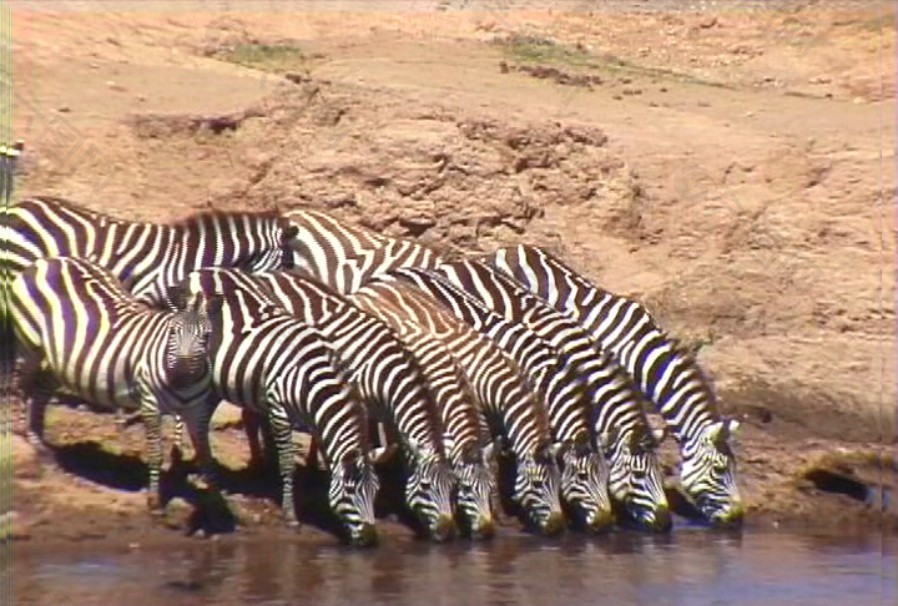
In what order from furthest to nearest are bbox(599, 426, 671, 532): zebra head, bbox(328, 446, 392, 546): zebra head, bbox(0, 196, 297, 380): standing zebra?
bbox(0, 196, 297, 380): standing zebra
bbox(599, 426, 671, 532): zebra head
bbox(328, 446, 392, 546): zebra head

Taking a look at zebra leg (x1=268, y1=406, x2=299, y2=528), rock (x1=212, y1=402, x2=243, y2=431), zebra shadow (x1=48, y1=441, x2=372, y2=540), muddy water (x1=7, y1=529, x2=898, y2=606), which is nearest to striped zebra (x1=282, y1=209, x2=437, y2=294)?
rock (x1=212, y1=402, x2=243, y2=431)

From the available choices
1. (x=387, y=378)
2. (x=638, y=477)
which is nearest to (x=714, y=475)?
(x=638, y=477)

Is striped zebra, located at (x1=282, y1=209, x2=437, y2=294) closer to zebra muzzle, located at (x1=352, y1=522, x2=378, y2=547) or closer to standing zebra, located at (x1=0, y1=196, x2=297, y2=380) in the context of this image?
standing zebra, located at (x1=0, y1=196, x2=297, y2=380)

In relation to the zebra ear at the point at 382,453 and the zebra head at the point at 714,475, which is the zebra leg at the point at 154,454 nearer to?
the zebra ear at the point at 382,453

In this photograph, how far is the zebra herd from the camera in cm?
1157

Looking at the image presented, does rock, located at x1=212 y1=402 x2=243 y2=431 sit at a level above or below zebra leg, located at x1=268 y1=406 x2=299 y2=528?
above

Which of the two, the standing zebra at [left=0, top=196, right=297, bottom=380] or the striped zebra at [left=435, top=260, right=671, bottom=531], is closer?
the striped zebra at [left=435, top=260, right=671, bottom=531]

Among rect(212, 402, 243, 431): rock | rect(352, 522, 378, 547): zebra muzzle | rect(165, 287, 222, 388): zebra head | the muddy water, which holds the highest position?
rect(165, 287, 222, 388): zebra head

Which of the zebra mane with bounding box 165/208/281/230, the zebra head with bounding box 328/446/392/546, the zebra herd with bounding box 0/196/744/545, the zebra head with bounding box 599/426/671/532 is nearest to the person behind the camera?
the zebra head with bounding box 328/446/392/546

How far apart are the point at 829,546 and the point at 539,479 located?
1.44m

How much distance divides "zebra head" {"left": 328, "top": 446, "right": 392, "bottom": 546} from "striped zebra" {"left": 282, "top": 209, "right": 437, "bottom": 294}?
5.75 feet

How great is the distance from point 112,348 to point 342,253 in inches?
64.5

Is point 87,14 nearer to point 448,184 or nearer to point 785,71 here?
point 448,184

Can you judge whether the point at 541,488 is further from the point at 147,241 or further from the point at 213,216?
the point at 147,241
